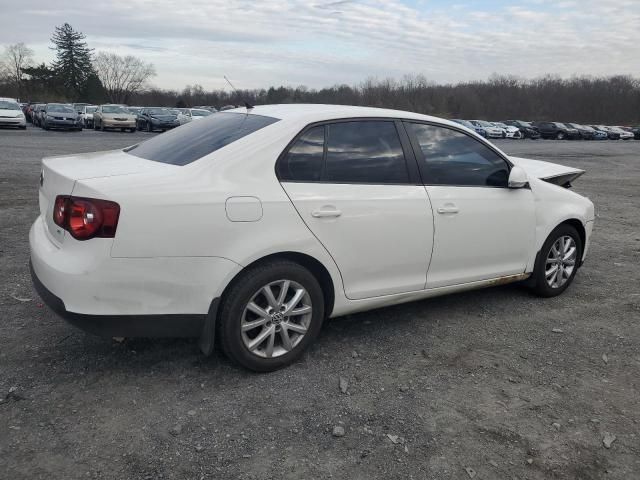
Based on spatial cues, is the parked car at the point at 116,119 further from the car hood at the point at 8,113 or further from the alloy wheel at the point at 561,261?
the alloy wheel at the point at 561,261

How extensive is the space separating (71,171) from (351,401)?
2.16m

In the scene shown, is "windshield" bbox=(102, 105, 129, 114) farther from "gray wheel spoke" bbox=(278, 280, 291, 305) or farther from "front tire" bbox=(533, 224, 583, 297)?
"gray wheel spoke" bbox=(278, 280, 291, 305)

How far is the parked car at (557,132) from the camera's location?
51094 mm

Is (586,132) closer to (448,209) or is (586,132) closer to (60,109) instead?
(60,109)

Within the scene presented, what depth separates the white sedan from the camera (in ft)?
9.73

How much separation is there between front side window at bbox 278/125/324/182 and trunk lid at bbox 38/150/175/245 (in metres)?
0.71

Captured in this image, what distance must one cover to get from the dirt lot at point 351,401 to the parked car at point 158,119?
29539mm

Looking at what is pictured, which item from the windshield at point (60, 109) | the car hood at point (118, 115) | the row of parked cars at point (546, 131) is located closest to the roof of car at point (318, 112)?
the car hood at point (118, 115)

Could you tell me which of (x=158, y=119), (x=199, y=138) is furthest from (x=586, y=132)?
(x=199, y=138)

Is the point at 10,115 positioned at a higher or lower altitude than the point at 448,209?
higher

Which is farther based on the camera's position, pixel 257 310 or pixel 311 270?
pixel 311 270

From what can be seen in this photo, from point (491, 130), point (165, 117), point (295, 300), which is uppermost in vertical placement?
point (491, 130)

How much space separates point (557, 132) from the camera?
168ft

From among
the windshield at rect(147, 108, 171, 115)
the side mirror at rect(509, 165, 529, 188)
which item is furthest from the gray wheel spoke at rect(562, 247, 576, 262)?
the windshield at rect(147, 108, 171, 115)
